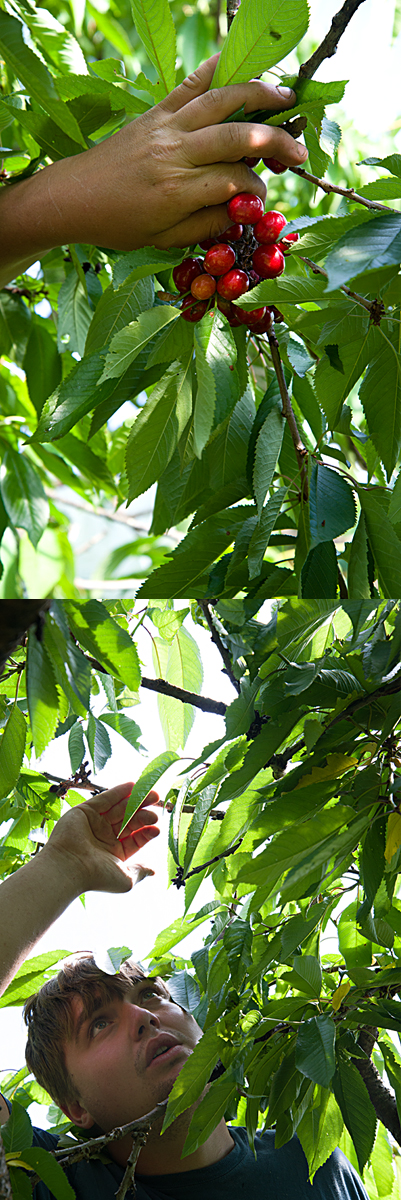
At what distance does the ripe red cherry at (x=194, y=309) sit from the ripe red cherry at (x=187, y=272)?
0.01 m

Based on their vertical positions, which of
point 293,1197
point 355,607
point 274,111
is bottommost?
point 293,1197

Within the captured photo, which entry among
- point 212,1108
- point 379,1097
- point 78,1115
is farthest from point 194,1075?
point 379,1097

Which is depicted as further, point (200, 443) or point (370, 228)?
point (200, 443)

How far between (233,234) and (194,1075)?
577 mm

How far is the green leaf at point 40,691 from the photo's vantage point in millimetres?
434

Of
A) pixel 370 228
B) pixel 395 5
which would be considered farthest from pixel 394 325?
pixel 395 5

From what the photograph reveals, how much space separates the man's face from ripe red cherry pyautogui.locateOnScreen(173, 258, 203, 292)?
20.7 inches

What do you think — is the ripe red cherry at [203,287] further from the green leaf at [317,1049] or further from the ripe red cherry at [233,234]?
the green leaf at [317,1049]

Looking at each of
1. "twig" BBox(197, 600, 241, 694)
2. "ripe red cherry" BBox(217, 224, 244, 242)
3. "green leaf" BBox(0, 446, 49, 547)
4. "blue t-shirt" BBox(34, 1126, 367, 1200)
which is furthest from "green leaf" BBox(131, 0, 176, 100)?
"blue t-shirt" BBox(34, 1126, 367, 1200)

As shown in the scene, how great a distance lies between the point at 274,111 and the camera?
1.44 feet

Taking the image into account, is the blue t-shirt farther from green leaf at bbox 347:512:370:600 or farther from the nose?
green leaf at bbox 347:512:370:600

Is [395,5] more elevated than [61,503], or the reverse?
[395,5]

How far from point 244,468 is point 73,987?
16.8 inches

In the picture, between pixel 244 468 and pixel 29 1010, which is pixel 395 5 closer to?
pixel 244 468
